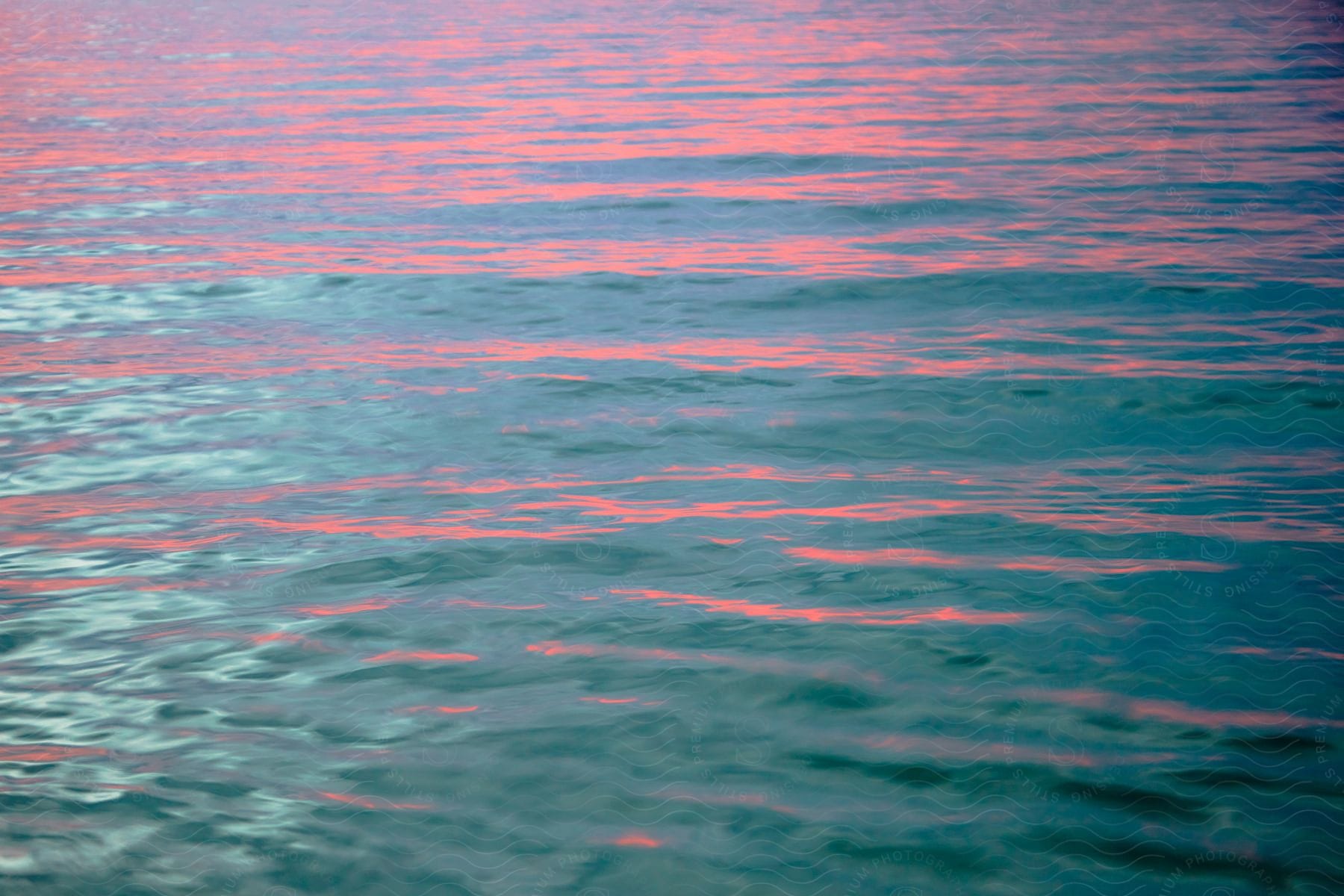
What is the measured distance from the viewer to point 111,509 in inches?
218

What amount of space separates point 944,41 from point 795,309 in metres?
14.8

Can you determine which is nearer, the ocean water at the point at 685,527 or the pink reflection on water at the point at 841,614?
the ocean water at the point at 685,527

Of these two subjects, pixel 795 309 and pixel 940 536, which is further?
pixel 795 309

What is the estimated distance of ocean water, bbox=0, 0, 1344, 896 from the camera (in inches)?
139

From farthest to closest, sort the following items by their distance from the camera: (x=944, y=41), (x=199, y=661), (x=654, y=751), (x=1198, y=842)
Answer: (x=944, y=41), (x=199, y=661), (x=654, y=751), (x=1198, y=842)

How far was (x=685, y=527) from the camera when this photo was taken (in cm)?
521

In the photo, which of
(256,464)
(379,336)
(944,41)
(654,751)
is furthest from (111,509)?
(944,41)

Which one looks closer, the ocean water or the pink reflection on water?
the ocean water

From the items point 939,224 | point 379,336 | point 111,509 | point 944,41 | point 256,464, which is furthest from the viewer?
point 944,41

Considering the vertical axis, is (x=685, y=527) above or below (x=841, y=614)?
above

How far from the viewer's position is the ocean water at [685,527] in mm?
3529

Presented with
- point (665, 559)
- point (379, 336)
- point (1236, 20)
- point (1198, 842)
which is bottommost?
point (1198, 842)

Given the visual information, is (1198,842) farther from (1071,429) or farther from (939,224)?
(939,224)

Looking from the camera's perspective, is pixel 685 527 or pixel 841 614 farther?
pixel 685 527
